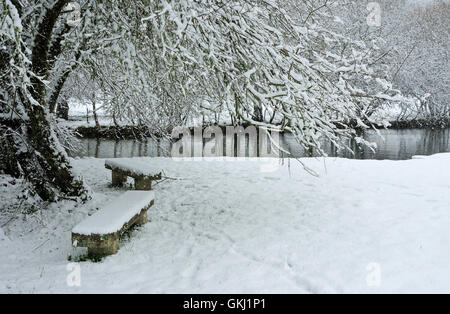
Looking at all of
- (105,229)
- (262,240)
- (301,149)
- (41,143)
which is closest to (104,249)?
(105,229)

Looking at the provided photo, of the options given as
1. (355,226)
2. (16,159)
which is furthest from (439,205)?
(16,159)

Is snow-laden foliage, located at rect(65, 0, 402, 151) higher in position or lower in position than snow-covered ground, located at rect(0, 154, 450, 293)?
higher

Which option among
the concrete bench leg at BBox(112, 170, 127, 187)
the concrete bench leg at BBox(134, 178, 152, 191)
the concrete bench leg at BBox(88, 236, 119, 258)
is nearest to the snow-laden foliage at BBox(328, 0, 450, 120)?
the concrete bench leg at BBox(112, 170, 127, 187)

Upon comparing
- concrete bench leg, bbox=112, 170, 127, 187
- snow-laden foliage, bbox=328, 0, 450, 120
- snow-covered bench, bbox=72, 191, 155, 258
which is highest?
snow-laden foliage, bbox=328, 0, 450, 120

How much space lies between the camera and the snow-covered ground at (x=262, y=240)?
3396mm

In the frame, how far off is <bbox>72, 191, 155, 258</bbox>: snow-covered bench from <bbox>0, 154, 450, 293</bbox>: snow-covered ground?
16cm

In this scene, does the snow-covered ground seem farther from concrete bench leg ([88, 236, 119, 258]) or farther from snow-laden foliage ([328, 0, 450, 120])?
snow-laden foliage ([328, 0, 450, 120])

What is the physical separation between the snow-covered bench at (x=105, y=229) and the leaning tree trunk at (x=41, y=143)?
172 cm

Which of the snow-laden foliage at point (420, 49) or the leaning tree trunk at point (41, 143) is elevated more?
the snow-laden foliage at point (420, 49)

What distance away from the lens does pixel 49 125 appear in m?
5.70

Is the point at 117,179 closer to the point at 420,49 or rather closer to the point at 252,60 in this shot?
the point at 252,60

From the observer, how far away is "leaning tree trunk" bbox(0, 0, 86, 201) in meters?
5.47

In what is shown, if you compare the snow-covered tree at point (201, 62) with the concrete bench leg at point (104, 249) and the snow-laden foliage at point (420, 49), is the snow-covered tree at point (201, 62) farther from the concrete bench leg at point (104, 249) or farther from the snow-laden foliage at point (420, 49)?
the snow-laden foliage at point (420, 49)

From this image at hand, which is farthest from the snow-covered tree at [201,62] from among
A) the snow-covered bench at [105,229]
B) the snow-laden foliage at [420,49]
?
the snow-laden foliage at [420,49]
